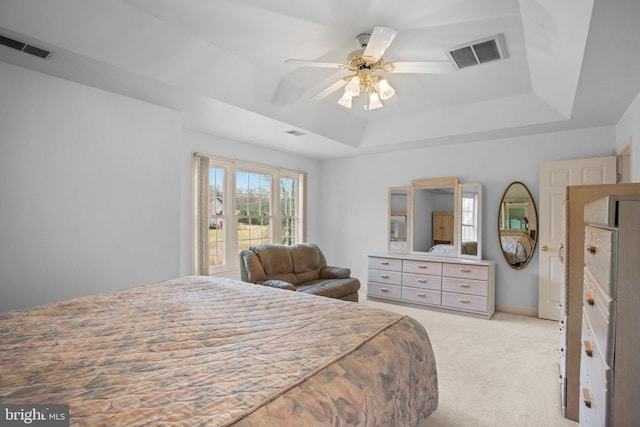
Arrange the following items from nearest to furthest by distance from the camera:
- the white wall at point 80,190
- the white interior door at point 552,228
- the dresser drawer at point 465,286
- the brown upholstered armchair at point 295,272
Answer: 1. the white wall at point 80,190
2. the brown upholstered armchair at point 295,272
3. the white interior door at point 552,228
4. the dresser drawer at point 465,286

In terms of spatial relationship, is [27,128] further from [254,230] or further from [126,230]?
[254,230]

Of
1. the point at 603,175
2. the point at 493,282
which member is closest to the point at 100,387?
the point at 493,282

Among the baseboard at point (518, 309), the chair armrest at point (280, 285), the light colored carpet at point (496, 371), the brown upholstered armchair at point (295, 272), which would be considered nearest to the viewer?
the light colored carpet at point (496, 371)

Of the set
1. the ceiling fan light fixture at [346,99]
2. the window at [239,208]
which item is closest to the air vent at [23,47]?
the window at [239,208]

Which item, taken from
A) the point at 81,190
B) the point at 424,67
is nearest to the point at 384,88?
the point at 424,67

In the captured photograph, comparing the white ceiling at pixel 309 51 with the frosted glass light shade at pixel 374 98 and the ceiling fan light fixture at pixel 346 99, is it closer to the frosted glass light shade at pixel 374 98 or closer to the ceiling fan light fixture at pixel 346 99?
the ceiling fan light fixture at pixel 346 99

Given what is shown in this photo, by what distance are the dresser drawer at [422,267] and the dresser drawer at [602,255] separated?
10.8 feet

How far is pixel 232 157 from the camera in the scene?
4.86 meters

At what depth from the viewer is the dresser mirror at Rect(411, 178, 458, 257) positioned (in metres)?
4.92

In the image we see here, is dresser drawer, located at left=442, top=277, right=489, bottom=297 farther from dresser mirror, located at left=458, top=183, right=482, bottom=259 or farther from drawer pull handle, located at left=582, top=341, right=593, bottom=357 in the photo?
drawer pull handle, located at left=582, top=341, right=593, bottom=357

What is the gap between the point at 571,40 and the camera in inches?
85.1

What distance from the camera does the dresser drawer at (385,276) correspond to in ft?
16.1

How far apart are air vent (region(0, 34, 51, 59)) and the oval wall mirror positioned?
16.8 ft

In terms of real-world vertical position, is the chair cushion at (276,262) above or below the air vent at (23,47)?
below
